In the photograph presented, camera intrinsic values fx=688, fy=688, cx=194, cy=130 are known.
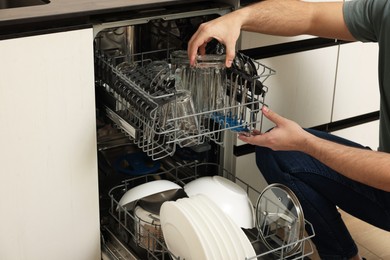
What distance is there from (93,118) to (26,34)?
11.3 inches

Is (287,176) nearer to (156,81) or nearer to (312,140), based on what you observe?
(312,140)

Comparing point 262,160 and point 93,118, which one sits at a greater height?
point 93,118

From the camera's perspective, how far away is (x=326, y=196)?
2.03 meters

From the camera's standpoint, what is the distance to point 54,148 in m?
1.71

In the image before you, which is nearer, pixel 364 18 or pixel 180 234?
pixel 180 234

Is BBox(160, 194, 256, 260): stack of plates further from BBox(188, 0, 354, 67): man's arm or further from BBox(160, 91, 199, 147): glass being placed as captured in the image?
BBox(188, 0, 354, 67): man's arm

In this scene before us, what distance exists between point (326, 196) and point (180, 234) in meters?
0.54

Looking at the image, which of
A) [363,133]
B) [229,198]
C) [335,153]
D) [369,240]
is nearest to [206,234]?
[229,198]

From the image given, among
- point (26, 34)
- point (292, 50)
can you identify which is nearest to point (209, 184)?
point (292, 50)

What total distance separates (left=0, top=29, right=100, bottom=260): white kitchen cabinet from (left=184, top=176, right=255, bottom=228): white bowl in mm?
299

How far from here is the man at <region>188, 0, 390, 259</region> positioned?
1782mm

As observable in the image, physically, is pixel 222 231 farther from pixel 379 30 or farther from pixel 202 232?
pixel 379 30

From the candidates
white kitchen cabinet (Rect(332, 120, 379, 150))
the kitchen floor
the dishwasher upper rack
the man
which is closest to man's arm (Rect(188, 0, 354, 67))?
the man

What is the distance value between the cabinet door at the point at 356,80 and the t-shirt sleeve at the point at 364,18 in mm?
282
